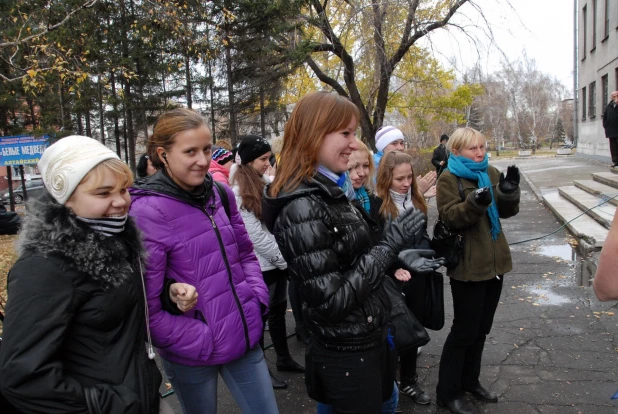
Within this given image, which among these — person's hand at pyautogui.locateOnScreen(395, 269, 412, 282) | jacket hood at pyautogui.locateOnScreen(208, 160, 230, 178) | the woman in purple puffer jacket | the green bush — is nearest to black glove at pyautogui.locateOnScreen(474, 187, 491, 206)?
person's hand at pyautogui.locateOnScreen(395, 269, 412, 282)

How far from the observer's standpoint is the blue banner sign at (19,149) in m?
12.9

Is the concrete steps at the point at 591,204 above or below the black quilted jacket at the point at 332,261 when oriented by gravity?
below

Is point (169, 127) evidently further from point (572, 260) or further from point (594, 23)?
point (594, 23)

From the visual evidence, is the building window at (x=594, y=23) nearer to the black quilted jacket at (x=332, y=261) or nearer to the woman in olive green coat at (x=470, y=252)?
the woman in olive green coat at (x=470, y=252)

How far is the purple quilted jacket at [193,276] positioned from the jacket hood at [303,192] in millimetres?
412

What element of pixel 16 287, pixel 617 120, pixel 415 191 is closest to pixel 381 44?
pixel 617 120

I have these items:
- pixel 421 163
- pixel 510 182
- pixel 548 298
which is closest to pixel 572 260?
pixel 548 298

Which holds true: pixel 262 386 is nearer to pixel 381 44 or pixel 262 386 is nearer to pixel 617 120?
pixel 381 44

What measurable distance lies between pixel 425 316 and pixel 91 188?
8.65 feet

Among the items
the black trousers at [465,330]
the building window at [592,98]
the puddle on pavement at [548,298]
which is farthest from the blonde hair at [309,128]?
the building window at [592,98]

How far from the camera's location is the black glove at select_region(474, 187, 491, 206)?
275cm

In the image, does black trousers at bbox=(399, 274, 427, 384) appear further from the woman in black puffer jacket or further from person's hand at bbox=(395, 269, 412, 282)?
the woman in black puffer jacket

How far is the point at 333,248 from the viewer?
189 centimetres

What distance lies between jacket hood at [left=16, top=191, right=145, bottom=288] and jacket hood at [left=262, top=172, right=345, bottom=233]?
0.64m
